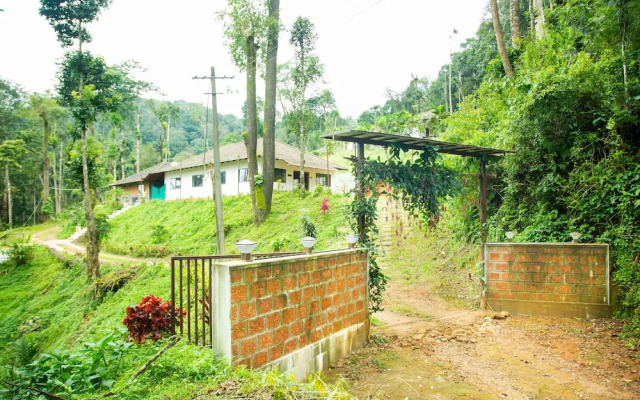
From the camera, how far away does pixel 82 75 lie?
42.9ft

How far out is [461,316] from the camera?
6.27 metres

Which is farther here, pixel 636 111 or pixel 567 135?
pixel 567 135

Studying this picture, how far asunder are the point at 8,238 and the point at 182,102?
2169 inches

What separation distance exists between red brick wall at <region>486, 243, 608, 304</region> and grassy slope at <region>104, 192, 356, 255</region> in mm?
5025

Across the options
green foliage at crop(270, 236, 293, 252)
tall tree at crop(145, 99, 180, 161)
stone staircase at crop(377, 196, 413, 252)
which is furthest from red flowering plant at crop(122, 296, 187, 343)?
tall tree at crop(145, 99, 180, 161)

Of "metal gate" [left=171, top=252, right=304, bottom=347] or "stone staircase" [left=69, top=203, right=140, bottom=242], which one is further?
"stone staircase" [left=69, top=203, right=140, bottom=242]

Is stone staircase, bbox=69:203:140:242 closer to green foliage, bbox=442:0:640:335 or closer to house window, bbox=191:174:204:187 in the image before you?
house window, bbox=191:174:204:187

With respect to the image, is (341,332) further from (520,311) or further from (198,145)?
(198,145)

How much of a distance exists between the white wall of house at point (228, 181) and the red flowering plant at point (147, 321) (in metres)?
14.9

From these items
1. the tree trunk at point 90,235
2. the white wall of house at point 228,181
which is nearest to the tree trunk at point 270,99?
the white wall of house at point 228,181

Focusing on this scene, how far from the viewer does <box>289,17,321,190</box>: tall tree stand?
1721cm

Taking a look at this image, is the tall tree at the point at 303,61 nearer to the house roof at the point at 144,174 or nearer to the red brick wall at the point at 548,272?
the red brick wall at the point at 548,272

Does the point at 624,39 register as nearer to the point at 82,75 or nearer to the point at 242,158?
the point at 82,75

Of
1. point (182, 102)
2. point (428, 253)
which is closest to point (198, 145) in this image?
point (182, 102)
